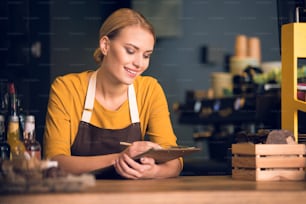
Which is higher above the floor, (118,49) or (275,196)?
(118,49)

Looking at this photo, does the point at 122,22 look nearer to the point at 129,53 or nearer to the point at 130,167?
the point at 129,53

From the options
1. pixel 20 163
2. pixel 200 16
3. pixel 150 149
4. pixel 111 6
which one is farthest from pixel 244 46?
pixel 20 163

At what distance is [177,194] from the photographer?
69.6 inches

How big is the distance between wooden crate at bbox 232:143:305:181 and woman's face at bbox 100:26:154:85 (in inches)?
21.9

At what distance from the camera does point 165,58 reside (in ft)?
19.5

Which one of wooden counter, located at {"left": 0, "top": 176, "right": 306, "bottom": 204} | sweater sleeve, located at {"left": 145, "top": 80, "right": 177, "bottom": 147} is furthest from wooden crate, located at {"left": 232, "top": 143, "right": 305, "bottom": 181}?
sweater sleeve, located at {"left": 145, "top": 80, "right": 177, "bottom": 147}

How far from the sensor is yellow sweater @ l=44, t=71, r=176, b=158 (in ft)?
8.41

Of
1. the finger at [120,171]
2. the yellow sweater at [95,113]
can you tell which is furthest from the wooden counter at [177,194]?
the yellow sweater at [95,113]

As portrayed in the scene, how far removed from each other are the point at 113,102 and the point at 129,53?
0.70ft

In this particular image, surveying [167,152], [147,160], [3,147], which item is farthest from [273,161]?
[3,147]

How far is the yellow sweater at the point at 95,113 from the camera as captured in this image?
2562mm

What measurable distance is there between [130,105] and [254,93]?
1906 mm

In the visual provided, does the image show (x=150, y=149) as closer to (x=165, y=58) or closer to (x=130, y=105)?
(x=130, y=105)

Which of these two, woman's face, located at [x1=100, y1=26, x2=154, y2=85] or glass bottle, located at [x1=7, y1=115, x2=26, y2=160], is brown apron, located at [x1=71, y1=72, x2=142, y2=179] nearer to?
woman's face, located at [x1=100, y1=26, x2=154, y2=85]
